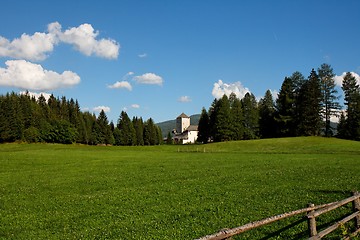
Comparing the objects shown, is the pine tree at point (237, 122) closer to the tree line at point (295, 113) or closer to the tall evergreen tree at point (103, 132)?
the tree line at point (295, 113)

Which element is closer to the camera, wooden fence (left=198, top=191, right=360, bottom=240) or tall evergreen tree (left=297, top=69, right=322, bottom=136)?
wooden fence (left=198, top=191, right=360, bottom=240)

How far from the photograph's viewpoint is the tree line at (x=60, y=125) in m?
134

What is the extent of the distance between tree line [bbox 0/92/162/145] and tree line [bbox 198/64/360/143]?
58.8 m

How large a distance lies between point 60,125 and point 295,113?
9995cm

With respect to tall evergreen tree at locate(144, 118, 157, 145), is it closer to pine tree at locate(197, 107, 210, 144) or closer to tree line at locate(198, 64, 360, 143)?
pine tree at locate(197, 107, 210, 144)

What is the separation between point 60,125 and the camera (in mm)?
148125

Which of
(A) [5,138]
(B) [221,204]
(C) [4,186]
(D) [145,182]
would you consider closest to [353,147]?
(D) [145,182]

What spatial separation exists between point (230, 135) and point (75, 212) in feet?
358

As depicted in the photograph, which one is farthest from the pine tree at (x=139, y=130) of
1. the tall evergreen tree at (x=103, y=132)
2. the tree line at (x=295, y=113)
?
the tree line at (x=295, y=113)

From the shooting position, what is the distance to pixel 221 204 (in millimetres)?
19266

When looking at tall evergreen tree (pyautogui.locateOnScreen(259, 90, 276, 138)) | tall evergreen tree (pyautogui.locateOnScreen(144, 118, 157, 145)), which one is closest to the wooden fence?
tall evergreen tree (pyautogui.locateOnScreen(259, 90, 276, 138))

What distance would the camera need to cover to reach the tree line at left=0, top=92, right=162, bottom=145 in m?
134

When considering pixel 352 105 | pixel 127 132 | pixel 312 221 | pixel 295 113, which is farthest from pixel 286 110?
pixel 312 221

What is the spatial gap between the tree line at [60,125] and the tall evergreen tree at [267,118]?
246ft
